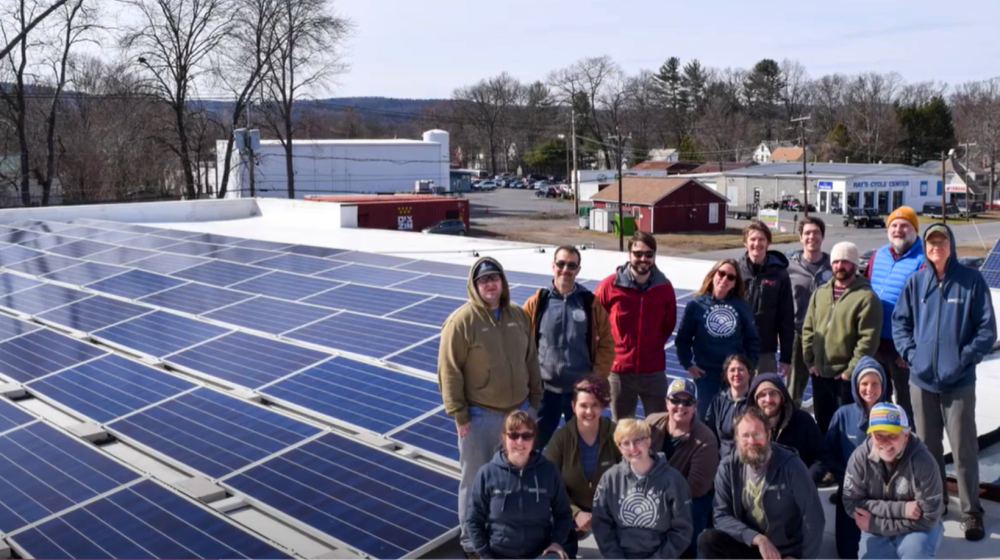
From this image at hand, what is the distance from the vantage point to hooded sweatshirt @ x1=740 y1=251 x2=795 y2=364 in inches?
254

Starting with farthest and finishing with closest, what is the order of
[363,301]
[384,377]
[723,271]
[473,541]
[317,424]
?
[363,301] < [384,377] < [317,424] < [723,271] < [473,541]

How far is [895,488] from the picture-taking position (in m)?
4.87

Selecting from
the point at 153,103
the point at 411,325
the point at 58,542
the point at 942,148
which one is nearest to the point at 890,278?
the point at 411,325

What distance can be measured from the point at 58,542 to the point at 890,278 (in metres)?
5.76

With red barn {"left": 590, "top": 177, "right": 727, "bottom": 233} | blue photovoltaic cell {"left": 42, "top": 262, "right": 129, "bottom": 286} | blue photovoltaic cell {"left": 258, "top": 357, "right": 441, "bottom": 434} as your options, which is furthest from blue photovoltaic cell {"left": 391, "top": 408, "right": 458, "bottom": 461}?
red barn {"left": 590, "top": 177, "right": 727, "bottom": 233}

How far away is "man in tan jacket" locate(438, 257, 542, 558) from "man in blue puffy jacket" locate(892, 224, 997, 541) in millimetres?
2486

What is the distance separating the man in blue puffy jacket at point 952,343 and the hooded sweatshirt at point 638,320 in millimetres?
1553

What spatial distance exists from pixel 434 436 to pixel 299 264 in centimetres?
714

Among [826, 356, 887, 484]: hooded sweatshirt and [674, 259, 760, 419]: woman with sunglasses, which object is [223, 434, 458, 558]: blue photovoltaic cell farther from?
[826, 356, 887, 484]: hooded sweatshirt

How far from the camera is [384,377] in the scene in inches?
310

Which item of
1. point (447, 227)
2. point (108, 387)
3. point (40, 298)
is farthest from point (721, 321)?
point (447, 227)

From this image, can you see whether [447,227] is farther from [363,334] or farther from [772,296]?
[772,296]

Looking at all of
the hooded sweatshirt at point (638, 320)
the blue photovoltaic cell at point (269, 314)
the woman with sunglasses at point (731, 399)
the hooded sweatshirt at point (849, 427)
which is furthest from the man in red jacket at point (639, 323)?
the blue photovoltaic cell at point (269, 314)

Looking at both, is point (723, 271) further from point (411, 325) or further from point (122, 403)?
point (122, 403)
